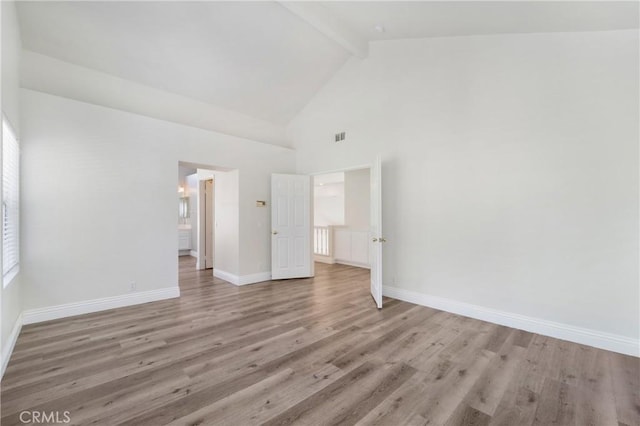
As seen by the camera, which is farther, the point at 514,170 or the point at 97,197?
the point at 97,197

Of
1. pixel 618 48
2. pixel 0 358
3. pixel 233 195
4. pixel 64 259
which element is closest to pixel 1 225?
pixel 0 358

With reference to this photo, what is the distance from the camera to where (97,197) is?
379 cm

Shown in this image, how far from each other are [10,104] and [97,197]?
1.37 metres

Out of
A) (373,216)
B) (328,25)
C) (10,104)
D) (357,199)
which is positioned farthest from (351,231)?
(10,104)

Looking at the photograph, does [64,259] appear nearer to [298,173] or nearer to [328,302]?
[328,302]

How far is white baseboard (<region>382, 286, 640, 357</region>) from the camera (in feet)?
9.02

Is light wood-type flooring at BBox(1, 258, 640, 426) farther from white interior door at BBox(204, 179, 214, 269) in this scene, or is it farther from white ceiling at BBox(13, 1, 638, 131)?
white ceiling at BBox(13, 1, 638, 131)

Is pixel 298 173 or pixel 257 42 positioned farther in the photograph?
pixel 298 173

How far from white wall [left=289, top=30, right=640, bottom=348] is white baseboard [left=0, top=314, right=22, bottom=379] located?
4425 millimetres

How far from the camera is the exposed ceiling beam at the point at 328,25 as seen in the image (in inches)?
139

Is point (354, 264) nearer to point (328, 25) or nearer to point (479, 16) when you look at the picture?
point (328, 25)

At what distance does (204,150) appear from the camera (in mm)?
4820

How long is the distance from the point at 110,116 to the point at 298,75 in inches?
121

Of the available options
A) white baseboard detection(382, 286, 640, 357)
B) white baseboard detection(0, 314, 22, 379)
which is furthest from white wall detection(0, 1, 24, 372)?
white baseboard detection(382, 286, 640, 357)
